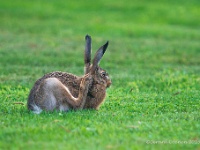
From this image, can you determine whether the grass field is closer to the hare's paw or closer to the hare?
the hare

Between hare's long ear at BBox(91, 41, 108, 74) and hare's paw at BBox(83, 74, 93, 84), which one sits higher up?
hare's long ear at BBox(91, 41, 108, 74)

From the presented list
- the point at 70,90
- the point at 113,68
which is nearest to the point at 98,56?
the point at 70,90

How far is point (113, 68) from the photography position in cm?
1781

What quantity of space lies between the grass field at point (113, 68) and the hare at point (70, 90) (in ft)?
0.80

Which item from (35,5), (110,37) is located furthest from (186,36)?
(35,5)

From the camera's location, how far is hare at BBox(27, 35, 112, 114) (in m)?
9.82

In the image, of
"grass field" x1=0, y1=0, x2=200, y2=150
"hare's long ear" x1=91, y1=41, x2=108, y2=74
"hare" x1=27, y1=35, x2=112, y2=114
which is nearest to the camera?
"grass field" x1=0, y1=0, x2=200, y2=150

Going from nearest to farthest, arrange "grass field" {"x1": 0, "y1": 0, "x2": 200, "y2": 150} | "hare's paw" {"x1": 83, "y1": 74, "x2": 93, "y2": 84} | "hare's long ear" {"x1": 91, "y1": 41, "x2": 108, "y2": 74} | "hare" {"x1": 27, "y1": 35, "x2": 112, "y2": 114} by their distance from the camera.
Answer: "grass field" {"x1": 0, "y1": 0, "x2": 200, "y2": 150}, "hare" {"x1": 27, "y1": 35, "x2": 112, "y2": 114}, "hare's long ear" {"x1": 91, "y1": 41, "x2": 108, "y2": 74}, "hare's paw" {"x1": 83, "y1": 74, "x2": 93, "y2": 84}

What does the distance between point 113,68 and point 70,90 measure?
748 centimetres

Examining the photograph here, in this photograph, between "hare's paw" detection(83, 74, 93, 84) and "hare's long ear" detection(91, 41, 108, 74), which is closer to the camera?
"hare's long ear" detection(91, 41, 108, 74)

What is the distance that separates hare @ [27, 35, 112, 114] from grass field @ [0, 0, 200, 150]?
245mm

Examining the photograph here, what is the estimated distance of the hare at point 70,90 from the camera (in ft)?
32.2

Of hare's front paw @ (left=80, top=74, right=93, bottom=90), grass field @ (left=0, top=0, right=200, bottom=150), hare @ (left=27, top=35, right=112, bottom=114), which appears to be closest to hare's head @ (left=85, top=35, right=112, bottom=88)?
hare @ (left=27, top=35, right=112, bottom=114)

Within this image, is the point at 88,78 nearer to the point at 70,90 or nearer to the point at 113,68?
the point at 70,90
